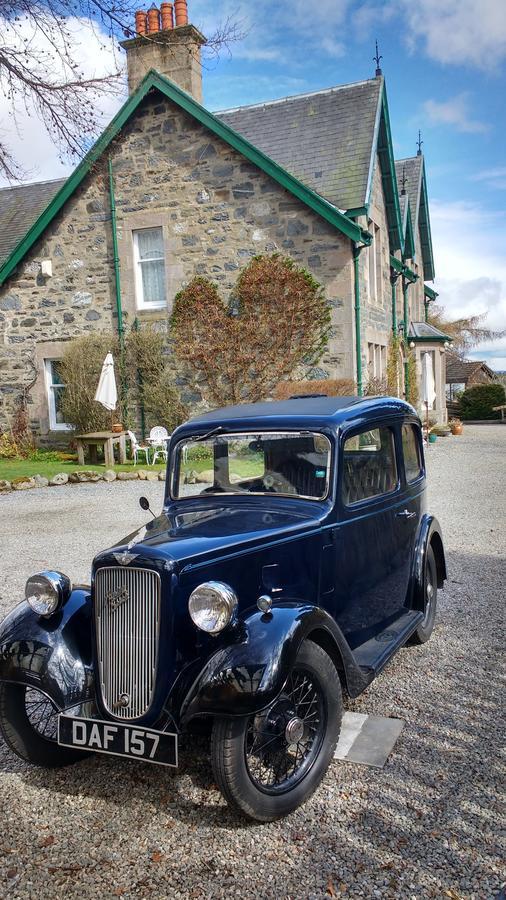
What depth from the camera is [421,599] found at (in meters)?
4.82

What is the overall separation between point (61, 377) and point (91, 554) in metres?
9.84

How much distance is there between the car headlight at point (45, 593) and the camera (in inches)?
135

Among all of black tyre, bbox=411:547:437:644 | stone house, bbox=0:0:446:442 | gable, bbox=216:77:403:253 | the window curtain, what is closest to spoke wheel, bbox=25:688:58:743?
black tyre, bbox=411:547:437:644

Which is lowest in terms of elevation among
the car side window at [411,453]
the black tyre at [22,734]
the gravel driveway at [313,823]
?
the gravel driveway at [313,823]

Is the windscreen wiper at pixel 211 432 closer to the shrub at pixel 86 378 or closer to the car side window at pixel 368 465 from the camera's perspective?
the car side window at pixel 368 465

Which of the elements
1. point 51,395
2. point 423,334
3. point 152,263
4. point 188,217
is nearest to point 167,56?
point 188,217

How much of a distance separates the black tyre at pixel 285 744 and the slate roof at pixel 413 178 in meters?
23.7

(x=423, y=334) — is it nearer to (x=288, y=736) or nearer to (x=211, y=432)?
(x=211, y=432)

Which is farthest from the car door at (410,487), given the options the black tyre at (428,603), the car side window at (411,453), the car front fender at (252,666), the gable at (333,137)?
the gable at (333,137)

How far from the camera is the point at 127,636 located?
313 cm

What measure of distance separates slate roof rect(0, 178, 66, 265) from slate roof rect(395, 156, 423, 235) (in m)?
11.6

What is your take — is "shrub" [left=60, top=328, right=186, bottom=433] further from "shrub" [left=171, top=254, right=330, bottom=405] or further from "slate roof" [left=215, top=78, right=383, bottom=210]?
"slate roof" [left=215, top=78, right=383, bottom=210]

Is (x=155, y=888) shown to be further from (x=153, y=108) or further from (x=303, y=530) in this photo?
(x=153, y=108)

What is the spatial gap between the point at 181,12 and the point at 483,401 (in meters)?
22.1
